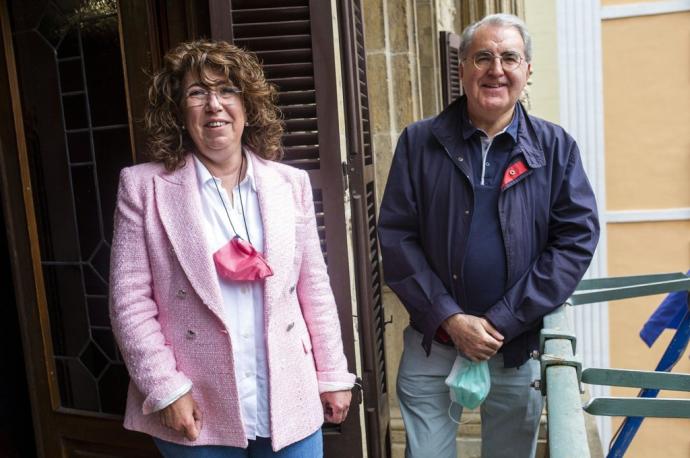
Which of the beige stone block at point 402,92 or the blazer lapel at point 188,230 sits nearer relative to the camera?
the blazer lapel at point 188,230

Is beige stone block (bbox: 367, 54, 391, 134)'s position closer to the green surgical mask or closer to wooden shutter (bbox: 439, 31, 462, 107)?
wooden shutter (bbox: 439, 31, 462, 107)

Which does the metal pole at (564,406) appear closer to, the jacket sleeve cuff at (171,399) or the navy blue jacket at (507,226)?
the navy blue jacket at (507,226)

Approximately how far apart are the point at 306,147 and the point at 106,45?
0.76m

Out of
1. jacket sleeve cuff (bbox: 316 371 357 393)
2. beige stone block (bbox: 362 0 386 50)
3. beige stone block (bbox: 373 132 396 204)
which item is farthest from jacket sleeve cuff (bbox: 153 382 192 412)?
beige stone block (bbox: 362 0 386 50)

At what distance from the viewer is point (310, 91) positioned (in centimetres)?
265

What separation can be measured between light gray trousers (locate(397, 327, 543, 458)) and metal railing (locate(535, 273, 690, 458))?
0.81 ft

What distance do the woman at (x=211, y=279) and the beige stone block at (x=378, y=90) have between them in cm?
204

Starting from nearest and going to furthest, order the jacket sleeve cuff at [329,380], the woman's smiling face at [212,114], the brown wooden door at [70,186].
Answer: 1. the woman's smiling face at [212,114]
2. the jacket sleeve cuff at [329,380]
3. the brown wooden door at [70,186]

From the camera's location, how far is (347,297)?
2.70m

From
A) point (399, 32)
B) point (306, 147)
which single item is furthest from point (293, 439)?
point (399, 32)

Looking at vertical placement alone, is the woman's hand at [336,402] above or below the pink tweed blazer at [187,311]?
below

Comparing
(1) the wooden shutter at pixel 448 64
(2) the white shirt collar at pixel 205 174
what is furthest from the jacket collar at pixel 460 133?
(1) the wooden shutter at pixel 448 64

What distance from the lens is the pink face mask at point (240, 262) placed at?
6.27 feet

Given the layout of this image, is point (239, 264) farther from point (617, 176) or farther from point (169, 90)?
point (617, 176)
